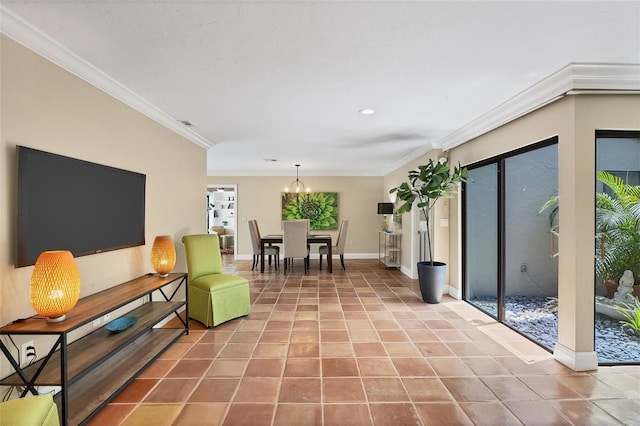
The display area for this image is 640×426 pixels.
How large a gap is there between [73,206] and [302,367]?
209 centimetres

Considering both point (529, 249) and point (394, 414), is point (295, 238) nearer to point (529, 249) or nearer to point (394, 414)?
point (529, 249)

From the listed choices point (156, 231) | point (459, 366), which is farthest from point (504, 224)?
point (156, 231)

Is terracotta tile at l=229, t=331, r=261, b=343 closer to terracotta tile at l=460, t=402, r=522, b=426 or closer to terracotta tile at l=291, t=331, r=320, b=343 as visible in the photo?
terracotta tile at l=291, t=331, r=320, b=343

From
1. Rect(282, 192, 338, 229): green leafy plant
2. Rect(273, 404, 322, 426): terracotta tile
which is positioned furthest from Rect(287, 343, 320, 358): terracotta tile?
Rect(282, 192, 338, 229): green leafy plant

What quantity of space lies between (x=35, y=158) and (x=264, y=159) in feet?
14.8

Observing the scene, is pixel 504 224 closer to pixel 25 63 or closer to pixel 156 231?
pixel 156 231

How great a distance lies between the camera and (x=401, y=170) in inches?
261

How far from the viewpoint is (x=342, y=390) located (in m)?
2.16

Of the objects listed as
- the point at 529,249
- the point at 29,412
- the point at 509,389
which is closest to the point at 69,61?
the point at 29,412

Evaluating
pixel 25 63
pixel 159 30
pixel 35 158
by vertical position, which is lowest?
pixel 35 158

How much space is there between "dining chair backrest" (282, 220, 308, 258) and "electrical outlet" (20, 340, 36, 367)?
444 centimetres

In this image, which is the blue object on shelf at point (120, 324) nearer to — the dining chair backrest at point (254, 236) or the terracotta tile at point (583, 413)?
the terracotta tile at point (583, 413)

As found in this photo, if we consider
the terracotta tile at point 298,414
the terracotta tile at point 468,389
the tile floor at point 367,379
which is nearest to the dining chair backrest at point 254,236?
the tile floor at point 367,379

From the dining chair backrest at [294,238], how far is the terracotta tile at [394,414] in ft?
14.3
